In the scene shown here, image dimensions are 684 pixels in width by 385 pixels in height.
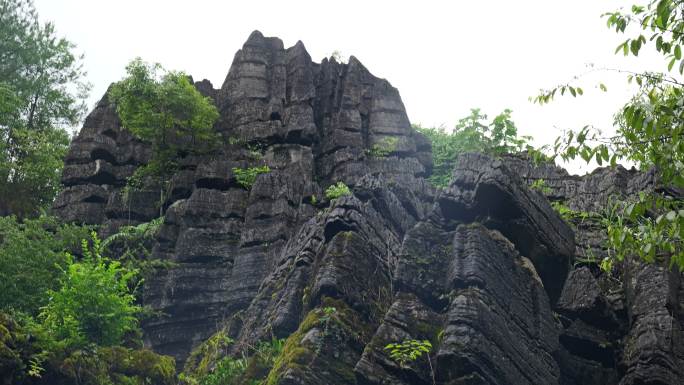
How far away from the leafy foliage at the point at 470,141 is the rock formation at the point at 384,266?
5.99 feet

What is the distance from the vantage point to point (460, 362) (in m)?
15.1

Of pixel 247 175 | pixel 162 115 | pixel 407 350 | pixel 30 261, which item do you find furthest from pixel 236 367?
pixel 162 115

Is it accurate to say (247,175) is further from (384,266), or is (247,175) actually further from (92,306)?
(384,266)

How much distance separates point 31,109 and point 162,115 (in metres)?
14.4

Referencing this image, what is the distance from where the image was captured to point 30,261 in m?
24.3

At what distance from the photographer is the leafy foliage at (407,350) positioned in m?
15.8

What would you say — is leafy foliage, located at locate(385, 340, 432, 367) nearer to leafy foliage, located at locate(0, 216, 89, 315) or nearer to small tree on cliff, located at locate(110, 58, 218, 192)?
leafy foliage, located at locate(0, 216, 89, 315)

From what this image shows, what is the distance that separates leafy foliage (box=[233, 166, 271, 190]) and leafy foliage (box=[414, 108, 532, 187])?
688 cm

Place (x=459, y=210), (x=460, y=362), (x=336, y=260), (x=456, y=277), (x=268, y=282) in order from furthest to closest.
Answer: (x=268, y=282) < (x=459, y=210) < (x=336, y=260) < (x=456, y=277) < (x=460, y=362)

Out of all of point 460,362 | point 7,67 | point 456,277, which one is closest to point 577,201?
point 456,277

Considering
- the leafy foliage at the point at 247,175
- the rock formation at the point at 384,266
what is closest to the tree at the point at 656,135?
the rock formation at the point at 384,266

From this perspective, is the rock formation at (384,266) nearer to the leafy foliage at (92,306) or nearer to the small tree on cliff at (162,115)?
the small tree on cliff at (162,115)

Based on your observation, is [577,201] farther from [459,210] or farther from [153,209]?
[153,209]

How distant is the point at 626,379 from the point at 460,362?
128 inches
